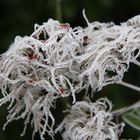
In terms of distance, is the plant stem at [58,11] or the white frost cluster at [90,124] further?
the plant stem at [58,11]

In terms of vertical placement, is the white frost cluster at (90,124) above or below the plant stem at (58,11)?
below

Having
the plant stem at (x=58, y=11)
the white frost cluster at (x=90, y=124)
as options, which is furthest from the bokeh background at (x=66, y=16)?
the white frost cluster at (x=90, y=124)

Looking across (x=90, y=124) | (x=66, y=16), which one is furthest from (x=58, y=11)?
(x=90, y=124)

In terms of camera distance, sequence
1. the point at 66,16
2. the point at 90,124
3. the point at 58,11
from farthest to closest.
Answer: the point at 66,16
the point at 58,11
the point at 90,124

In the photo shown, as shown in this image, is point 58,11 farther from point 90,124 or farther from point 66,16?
point 90,124

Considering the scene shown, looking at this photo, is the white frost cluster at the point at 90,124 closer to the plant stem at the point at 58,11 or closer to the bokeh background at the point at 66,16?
the plant stem at the point at 58,11

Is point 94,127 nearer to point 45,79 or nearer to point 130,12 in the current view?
point 45,79

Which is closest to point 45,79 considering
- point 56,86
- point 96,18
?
point 56,86
